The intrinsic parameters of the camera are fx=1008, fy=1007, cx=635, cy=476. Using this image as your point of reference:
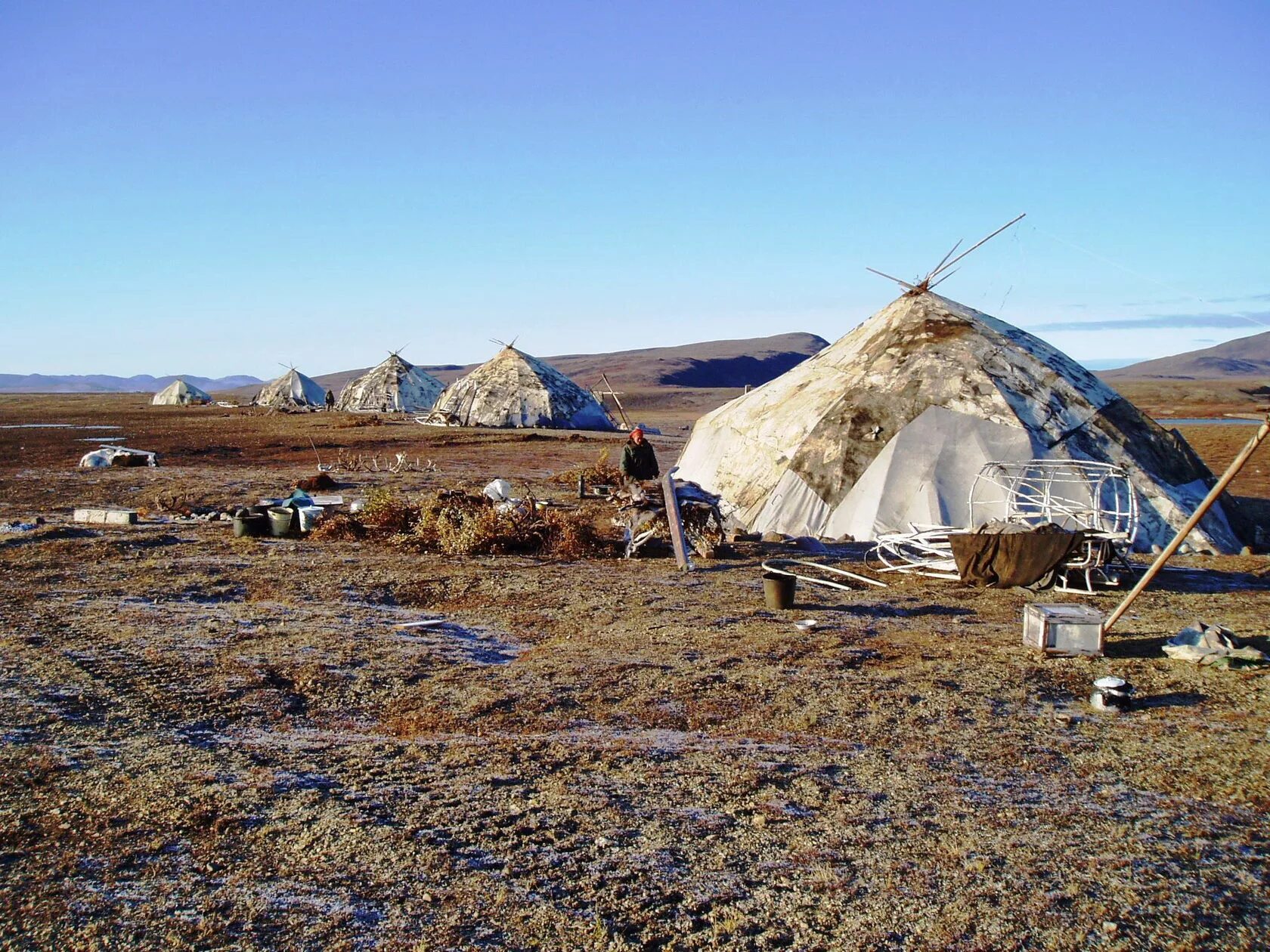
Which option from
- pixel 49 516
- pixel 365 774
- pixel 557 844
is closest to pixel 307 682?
pixel 365 774

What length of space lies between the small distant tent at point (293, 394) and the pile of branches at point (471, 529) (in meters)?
38.5

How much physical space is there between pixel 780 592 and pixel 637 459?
15.9ft

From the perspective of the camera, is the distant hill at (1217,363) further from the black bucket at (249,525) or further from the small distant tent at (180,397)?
the black bucket at (249,525)

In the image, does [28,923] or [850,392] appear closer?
[28,923]

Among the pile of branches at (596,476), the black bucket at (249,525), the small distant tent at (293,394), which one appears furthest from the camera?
the small distant tent at (293,394)

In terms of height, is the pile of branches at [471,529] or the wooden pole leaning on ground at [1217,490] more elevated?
the wooden pole leaning on ground at [1217,490]

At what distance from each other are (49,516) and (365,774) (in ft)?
31.4

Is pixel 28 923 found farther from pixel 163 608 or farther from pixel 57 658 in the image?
pixel 163 608

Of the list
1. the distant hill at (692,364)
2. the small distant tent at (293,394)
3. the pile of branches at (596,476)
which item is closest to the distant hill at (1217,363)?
the distant hill at (692,364)

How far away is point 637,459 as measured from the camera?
12305 mm

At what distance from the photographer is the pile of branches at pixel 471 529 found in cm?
1005

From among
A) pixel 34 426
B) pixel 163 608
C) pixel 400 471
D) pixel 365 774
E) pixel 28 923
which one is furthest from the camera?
pixel 34 426

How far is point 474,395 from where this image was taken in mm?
33781

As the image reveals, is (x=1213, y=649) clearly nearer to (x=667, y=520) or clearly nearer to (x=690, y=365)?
(x=667, y=520)
